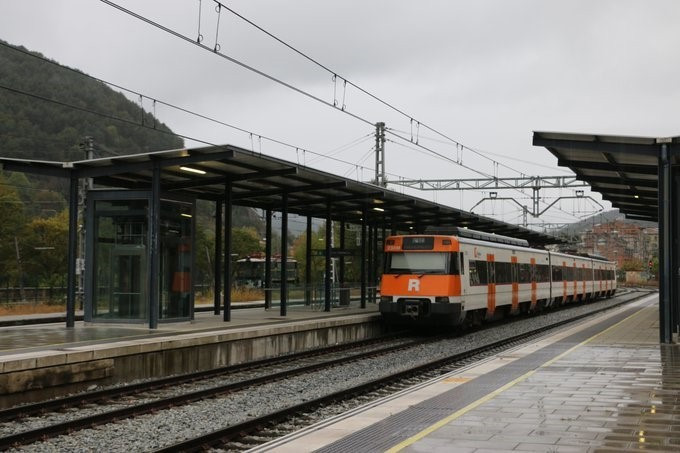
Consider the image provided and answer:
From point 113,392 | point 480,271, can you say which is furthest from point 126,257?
point 480,271

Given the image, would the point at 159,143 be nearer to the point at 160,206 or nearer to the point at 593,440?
the point at 160,206

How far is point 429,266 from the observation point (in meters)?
21.8

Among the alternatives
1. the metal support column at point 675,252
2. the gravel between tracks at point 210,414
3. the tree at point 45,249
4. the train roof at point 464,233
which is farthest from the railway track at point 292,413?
the tree at point 45,249

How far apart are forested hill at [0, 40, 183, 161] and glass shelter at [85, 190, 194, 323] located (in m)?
43.4

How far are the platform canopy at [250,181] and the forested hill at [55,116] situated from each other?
3863 cm

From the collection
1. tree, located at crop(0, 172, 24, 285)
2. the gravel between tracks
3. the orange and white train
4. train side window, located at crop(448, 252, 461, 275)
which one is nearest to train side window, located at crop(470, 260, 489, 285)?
the orange and white train

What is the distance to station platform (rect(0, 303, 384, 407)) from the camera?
1180cm

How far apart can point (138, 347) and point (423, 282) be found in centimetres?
981

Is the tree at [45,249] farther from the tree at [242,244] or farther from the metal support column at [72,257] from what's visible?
the metal support column at [72,257]

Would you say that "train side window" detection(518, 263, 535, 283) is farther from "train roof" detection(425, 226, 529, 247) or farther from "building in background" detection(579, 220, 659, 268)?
"building in background" detection(579, 220, 659, 268)

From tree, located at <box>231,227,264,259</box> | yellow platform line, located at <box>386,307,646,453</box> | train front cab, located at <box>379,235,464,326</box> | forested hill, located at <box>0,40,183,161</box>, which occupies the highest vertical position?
forested hill, located at <box>0,40,183,161</box>

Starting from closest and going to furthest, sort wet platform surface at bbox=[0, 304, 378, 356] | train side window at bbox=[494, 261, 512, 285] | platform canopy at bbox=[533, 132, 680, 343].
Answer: wet platform surface at bbox=[0, 304, 378, 356] → platform canopy at bbox=[533, 132, 680, 343] → train side window at bbox=[494, 261, 512, 285]

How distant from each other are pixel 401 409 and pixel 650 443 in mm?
3041

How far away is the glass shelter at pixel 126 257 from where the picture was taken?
18.4 meters
